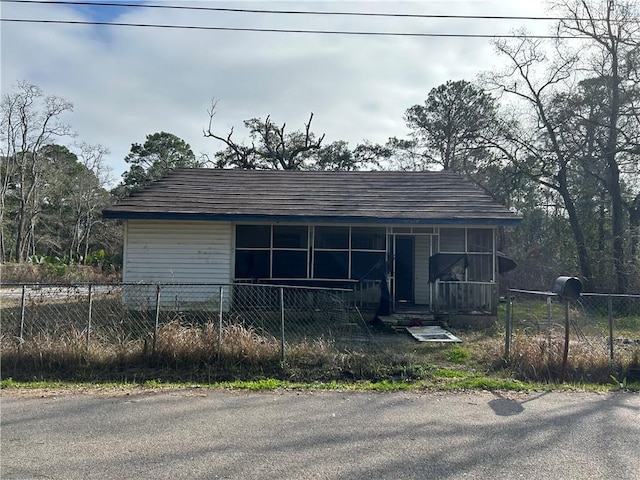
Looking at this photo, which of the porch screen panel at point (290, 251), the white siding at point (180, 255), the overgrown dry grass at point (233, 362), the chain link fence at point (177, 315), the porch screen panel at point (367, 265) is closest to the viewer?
the overgrown dry grass at point (233, 362)

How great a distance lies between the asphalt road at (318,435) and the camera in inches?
136

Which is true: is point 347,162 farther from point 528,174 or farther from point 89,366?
point 89,366

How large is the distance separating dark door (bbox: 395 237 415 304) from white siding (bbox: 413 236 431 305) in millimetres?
148

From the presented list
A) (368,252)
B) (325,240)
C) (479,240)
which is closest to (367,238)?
(368,252)

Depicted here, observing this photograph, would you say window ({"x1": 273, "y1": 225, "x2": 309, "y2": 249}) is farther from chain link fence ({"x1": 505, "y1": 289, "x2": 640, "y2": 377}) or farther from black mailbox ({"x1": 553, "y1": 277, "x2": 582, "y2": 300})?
black mailbox ({"x1": 553, "y1": 277, "x2": 582, "y2": 300})

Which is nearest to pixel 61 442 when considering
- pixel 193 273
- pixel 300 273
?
pixel 193 273

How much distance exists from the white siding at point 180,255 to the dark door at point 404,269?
4.95 m

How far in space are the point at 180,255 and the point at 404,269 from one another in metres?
6.43

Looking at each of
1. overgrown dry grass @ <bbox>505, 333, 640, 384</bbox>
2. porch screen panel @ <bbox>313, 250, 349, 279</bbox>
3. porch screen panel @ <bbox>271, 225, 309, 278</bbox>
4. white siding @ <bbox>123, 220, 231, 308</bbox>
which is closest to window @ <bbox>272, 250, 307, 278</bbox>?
porch screen panel @ <bbox>271, 225, 309, 278</bbox>

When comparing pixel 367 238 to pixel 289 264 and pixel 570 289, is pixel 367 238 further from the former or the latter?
pixel 570 289

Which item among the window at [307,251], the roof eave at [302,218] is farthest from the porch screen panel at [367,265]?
the roof eave at [302,218]

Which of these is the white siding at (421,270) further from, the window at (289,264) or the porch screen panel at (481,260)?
the window at (289,264)

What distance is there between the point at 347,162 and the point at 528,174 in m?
15.3

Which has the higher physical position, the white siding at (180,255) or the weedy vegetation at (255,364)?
the white siding at (180,255)
